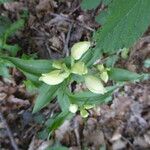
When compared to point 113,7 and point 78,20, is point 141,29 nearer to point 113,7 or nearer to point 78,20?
point 113,7

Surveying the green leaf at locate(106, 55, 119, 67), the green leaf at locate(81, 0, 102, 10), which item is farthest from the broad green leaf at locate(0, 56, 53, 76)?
the green leaf at locate(106, 55, 119, 67)

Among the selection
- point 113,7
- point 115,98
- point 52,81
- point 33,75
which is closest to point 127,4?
point 113,7

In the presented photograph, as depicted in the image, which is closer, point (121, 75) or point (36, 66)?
point (36, 66)

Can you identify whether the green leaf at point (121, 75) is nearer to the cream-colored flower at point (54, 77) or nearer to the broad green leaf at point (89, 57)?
the broad green leaf at point (89, 57)

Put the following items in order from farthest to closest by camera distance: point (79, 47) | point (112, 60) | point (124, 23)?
point (112, 60) < point (79, 47) < point (124, 23)

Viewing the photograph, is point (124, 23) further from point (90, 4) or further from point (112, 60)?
point (112, 60)

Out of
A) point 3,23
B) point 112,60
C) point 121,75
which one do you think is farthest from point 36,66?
point 3,23
